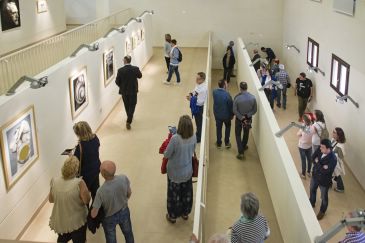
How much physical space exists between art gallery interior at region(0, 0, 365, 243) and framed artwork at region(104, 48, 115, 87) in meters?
0.06

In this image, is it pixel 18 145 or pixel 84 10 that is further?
pixel 84 10

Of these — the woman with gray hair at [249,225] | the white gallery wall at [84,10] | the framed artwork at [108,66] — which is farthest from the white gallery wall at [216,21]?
the woman with gray hair at [249,225]

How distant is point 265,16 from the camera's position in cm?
2205

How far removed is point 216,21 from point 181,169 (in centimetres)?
1677

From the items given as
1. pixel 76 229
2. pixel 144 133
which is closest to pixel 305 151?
pixel 144 133

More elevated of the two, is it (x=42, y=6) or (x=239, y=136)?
(x=42, y=6)

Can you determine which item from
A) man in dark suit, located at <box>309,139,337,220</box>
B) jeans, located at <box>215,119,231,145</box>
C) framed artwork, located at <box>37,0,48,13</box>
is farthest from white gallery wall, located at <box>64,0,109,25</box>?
man in dark suit, located at <box>309,139,337,220</box>

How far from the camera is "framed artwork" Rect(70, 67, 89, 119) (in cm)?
902

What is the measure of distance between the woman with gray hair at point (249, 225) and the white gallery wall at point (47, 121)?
3429 mm

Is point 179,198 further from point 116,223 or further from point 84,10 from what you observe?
point 84,10

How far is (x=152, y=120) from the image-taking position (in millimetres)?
11773

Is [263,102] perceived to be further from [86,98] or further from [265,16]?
[265,16]

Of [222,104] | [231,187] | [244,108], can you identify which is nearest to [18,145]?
[231,187]

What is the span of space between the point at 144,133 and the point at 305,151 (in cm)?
397
